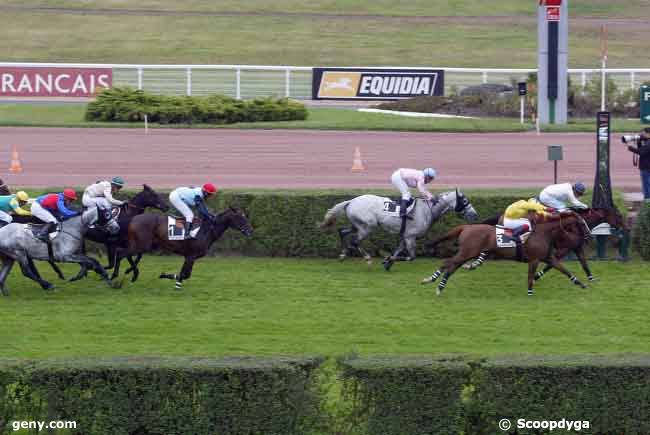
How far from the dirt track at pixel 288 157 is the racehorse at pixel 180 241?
6010 mm

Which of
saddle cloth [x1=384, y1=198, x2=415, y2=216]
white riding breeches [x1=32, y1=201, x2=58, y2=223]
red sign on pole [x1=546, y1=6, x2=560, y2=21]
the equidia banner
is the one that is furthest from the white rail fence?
white riding breeches [x1=32, y1=201, x2=58, y2=223]

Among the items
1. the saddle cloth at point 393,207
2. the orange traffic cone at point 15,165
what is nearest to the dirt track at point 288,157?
the orange traffic cone at point 15,165

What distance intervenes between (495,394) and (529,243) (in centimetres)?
674

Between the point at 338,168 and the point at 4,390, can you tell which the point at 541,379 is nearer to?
the point at 4,390

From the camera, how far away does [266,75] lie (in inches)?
1526

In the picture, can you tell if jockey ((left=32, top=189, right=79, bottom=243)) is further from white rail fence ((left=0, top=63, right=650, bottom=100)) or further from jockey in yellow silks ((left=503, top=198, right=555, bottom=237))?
white rail fence ((left=0, top=63, right=650, bottom=100))

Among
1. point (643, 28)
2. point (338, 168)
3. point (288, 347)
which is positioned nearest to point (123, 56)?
point (643, 28)

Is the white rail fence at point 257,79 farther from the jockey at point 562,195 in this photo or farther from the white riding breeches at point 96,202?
the white riding breeches at point 96,202

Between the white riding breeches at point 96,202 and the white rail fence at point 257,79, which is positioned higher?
the white rail fence at point 257,79

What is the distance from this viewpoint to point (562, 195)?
17.6 meters

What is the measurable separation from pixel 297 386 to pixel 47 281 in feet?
25.4

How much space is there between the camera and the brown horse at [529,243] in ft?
55.0

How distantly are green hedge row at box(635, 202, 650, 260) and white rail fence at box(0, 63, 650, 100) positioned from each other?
1685 cm

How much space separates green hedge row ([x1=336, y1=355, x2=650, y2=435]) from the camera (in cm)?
1025
